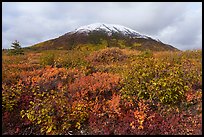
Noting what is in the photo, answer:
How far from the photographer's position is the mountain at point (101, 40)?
225 ft

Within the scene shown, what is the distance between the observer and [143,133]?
825 centimetres

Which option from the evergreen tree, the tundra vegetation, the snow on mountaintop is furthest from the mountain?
the tundra vegetation

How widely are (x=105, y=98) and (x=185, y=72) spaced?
3543 mm

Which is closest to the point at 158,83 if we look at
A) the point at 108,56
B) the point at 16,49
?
the point at 108,56

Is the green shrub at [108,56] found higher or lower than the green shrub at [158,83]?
higher

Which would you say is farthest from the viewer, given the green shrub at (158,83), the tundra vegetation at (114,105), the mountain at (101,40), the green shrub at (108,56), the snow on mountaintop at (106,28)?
the snow on mountaintop at (106,28)

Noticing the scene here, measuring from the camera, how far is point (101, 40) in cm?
7581

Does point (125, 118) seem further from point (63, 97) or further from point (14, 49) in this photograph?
point (14, 49)

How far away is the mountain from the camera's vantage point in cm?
6844

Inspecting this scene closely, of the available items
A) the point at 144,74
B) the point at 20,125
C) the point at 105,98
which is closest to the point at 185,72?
the point at 144,74

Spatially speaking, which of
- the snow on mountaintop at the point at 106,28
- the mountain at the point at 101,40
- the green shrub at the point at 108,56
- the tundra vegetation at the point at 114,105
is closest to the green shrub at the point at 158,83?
the tundra vegetation at the point at 114,105

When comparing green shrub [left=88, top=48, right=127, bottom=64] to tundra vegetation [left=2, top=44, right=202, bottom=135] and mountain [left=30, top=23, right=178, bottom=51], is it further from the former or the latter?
mountain [left=30, top=23, right=178, bottom=51]

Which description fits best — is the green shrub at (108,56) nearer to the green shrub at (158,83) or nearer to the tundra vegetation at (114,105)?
the tundra vegetation at (114,105)

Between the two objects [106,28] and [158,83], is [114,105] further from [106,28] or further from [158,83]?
[106,28]
